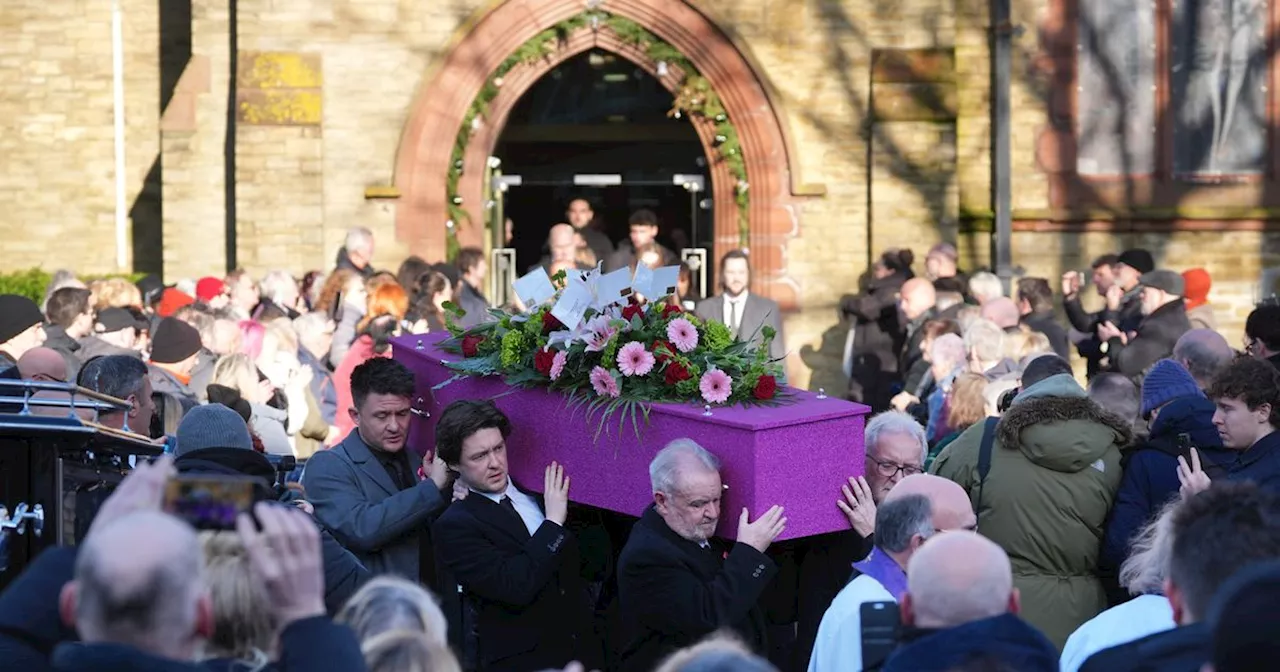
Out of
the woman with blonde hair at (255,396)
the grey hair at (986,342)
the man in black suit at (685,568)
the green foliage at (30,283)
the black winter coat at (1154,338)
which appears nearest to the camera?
the man in black suit at (685,568)

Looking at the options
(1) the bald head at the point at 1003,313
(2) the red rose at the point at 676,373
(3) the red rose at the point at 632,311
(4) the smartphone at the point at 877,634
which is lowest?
(4) the smartphone at the point at 877,634

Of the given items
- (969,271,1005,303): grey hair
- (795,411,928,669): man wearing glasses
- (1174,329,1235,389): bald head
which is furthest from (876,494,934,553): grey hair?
(969,271,1005,303): grey hair

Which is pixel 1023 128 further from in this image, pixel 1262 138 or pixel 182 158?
pixel 182 158

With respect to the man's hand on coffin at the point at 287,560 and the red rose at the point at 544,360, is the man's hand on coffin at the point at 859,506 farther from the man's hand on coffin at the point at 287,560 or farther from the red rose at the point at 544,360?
the man's hand on coffin at the point at 287,560

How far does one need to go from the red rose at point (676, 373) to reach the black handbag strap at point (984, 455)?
3.48 ft

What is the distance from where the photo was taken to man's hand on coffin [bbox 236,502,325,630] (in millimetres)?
3623

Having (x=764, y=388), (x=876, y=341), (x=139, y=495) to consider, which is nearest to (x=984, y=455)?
(x=764, y=388)

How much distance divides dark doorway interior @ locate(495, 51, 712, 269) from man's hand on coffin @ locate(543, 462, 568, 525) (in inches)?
492

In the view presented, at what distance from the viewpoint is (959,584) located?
13.1ft

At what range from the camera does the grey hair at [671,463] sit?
601cm

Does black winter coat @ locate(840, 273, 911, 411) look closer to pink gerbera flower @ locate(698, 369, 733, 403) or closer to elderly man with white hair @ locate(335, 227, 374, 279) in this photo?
elderly man with white hair @ locate(335, 227, 374, 279)

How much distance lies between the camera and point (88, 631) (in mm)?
3383

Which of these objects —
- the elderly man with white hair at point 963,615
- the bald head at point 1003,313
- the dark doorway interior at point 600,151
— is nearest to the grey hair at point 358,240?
the dark doorway interior at point 600,151

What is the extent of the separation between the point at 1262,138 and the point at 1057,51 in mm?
2211
